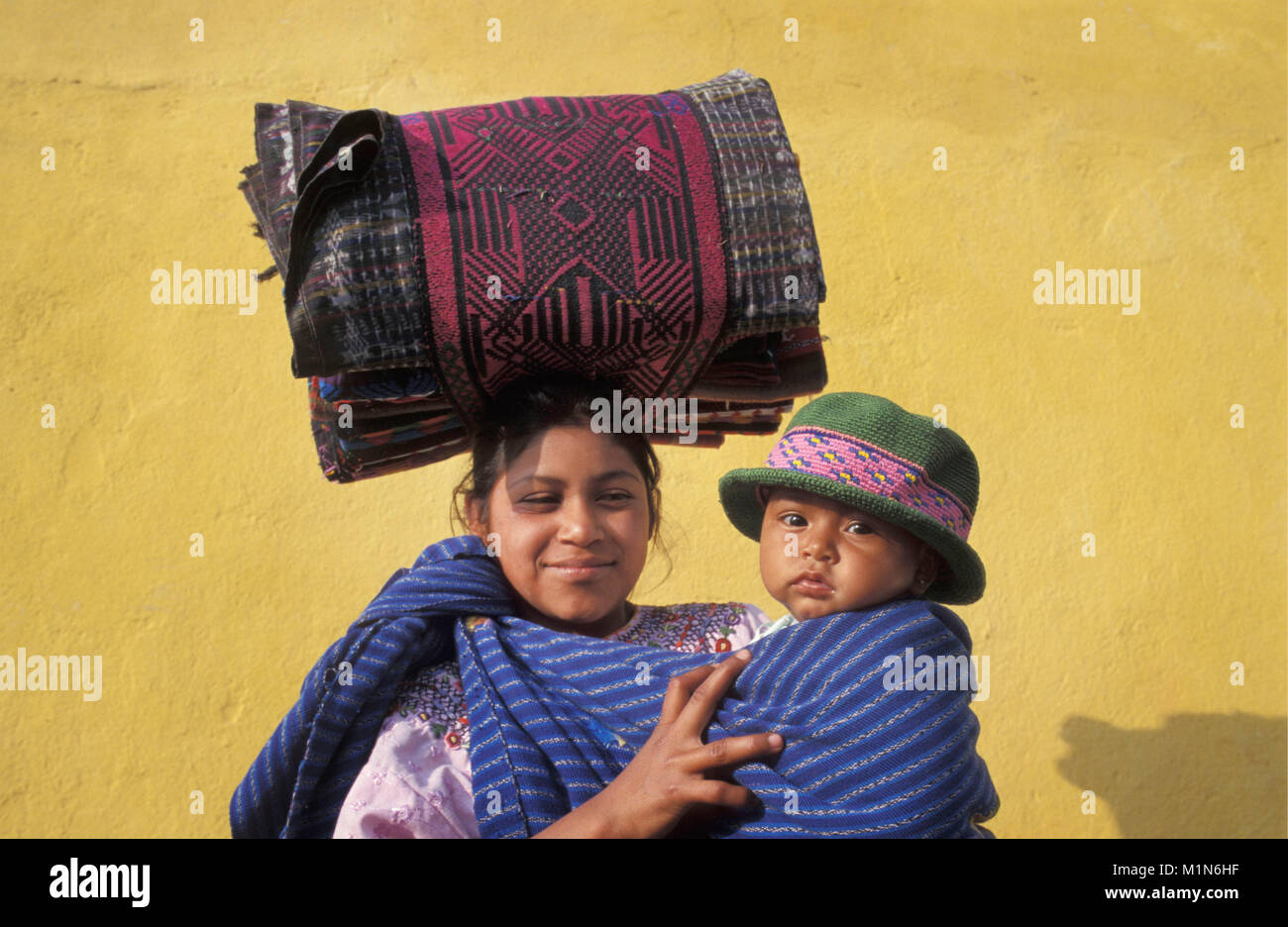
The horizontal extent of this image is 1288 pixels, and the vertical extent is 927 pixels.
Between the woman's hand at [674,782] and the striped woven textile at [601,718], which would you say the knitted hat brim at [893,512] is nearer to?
the striped woven textile at [601,718]

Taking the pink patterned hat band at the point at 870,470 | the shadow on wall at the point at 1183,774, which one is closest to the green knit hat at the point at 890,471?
the pink patterned hat band at the point at 870,470

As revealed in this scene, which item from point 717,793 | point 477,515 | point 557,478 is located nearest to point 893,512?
point 717,793

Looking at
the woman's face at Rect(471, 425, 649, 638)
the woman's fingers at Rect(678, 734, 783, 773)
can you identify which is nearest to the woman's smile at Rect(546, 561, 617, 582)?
the woman's face at Rect(471, 425, 649, 638)

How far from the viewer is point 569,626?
219 centimetres

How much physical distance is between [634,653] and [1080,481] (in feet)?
8.70

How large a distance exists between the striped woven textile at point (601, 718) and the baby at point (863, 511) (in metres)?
0.07

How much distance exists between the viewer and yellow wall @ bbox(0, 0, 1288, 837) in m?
3.66

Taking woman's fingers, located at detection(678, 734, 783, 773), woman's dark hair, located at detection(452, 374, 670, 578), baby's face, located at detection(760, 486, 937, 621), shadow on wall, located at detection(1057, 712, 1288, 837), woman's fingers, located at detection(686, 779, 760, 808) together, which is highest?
woman's dark hair, located at detection(452, 374, 670, 578)

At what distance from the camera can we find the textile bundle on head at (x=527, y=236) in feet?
5.90

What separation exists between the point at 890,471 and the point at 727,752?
525 millimetres

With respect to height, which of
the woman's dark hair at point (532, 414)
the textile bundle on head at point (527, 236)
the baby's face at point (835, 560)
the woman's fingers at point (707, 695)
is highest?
the textile bundle on head at point (527, 236)

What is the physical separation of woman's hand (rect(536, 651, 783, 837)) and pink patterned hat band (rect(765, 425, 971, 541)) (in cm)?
39

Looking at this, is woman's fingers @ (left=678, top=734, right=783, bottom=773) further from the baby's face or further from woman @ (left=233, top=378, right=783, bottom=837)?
the baby's face

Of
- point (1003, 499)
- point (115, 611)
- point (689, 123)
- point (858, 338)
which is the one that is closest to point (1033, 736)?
point (1003, 499)
